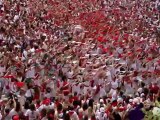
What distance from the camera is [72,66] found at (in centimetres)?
821

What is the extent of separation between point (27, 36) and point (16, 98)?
142 inches

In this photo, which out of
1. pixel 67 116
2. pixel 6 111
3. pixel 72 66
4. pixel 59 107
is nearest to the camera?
pixel 6 111

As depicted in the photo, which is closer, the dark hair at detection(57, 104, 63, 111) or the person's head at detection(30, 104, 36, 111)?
the person's head at detection(30, 104, 36, 111)

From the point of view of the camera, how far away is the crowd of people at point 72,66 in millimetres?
6035

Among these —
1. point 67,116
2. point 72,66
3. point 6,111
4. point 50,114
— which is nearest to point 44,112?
point 50,114

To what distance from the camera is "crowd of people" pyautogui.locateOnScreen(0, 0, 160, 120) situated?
19.8 feet

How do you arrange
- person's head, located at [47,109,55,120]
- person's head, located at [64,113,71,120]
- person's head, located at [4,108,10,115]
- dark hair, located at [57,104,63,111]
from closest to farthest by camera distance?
person's head, located at [4,108,10,115]
person's head, located at [47,109,55,120]
person's head, located at [64,113,71,120]
dark hair, located at [57,104,63,111]

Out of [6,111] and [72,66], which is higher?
[6,111]

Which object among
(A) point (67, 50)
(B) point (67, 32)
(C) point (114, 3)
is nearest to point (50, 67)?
(A) point (67, 50)

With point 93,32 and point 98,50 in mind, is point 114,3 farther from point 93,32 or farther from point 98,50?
point 98,50

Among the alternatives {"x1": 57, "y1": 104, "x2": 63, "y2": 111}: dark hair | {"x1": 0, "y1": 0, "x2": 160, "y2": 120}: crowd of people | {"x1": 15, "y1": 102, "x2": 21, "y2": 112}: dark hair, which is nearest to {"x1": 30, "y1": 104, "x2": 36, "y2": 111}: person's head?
{"x1": 0, "y1": 0, "x2": 160, "y2": 120}: crowd of people

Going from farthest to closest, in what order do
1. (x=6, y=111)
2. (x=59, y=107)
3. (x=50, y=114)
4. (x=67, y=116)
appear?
(x=59, y=107) < (x=67, y=116) < (x=50, y=114) < (x=6, y=111)

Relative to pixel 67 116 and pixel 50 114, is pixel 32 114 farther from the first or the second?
pixel 67 116

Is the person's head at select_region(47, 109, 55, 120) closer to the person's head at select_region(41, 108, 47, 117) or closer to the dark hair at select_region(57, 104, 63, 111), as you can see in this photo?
the person's head at select_region(41, 108, 47, 117)
